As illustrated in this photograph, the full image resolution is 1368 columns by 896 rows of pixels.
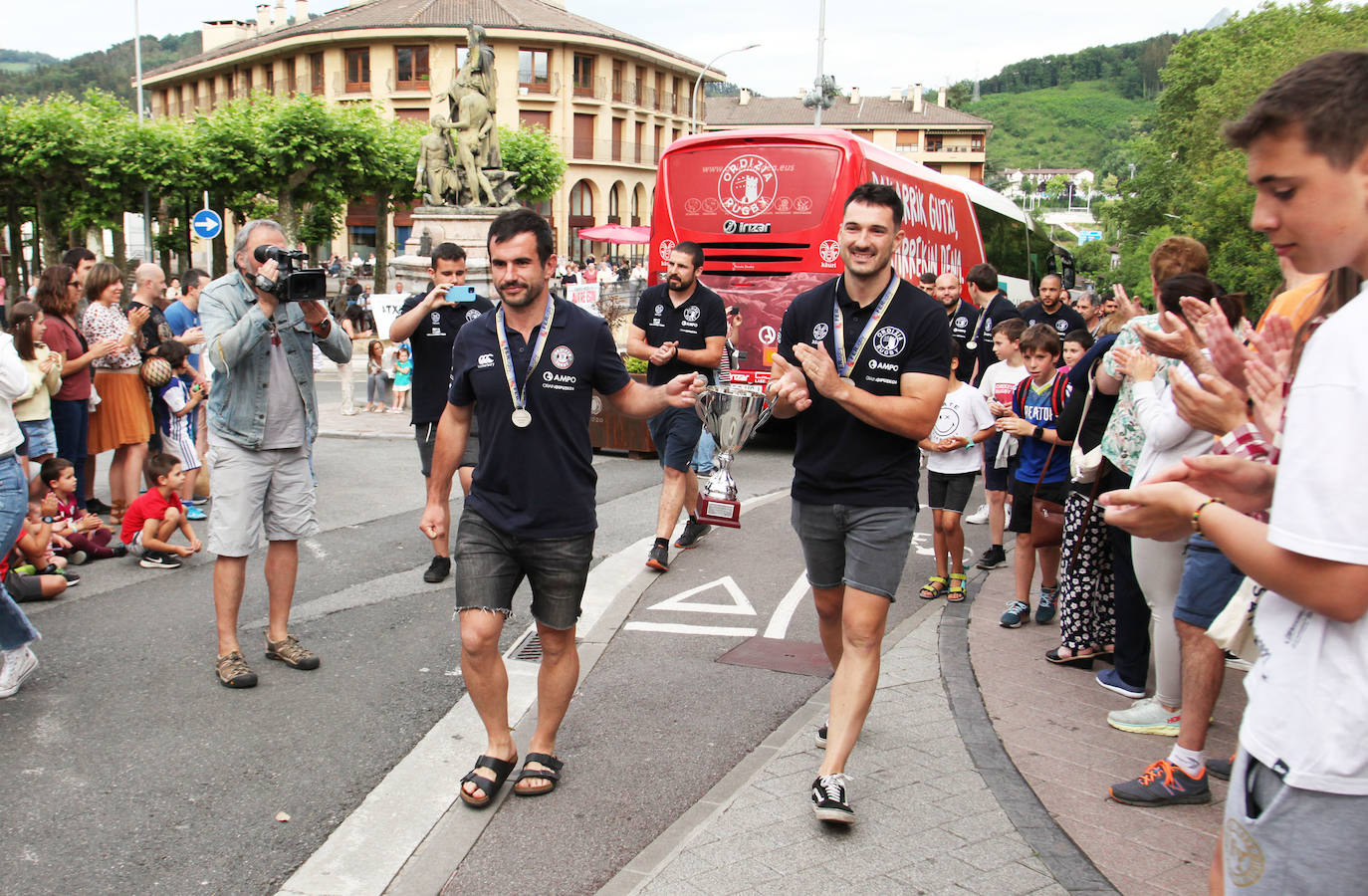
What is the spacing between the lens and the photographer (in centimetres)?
492

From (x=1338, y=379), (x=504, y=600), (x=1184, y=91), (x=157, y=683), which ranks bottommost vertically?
(x=157, y=683)

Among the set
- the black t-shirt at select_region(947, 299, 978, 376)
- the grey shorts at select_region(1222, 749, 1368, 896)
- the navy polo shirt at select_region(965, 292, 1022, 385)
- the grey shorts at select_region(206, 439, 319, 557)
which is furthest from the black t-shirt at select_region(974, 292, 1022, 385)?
the grey shorts at select_region(1222, 749, 1368, 896)

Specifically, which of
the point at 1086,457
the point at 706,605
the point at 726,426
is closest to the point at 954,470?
the point at 1086,457

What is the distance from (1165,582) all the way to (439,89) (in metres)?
61.6

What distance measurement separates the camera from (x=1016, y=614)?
5945 mm

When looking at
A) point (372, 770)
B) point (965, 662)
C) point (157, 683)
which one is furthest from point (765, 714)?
point (157, 683)

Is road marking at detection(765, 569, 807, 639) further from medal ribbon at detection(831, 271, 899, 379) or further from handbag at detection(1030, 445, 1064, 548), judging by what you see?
medal ribbon at detection(831, 271, 899, 379)

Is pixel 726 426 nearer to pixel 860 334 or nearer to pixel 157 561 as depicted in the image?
pixel 860 334

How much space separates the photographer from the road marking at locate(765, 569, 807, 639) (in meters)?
2.43

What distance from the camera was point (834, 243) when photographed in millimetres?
12562

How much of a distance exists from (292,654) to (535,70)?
2434 inches

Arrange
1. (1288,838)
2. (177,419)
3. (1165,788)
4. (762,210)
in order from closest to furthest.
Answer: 1. (1288,838)
2. (1165,788)
3. (177,419)
4. (762,210)

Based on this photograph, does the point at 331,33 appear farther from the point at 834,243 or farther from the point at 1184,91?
the point at 834,243

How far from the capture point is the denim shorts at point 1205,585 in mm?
3799
